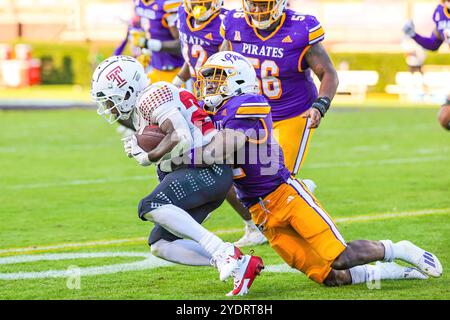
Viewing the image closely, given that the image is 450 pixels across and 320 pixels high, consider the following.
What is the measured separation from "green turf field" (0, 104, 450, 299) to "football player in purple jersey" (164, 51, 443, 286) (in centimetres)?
16

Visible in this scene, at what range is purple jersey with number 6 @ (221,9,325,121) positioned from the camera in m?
5.90

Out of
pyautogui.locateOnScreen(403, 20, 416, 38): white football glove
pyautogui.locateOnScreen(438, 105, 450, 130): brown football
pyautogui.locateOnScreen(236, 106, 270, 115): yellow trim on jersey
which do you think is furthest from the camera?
pyautogui.locateOnScreen(403, 20, 416, 38): white football glove

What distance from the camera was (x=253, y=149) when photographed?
16.0ft

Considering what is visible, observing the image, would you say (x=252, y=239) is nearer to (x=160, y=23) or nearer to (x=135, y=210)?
(x=135, y=210)

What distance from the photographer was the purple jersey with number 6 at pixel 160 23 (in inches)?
372

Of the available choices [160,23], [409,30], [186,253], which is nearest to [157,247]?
[186,253]

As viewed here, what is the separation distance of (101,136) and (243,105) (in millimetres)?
8831

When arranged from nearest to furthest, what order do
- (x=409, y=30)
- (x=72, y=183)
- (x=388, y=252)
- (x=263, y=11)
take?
(x=388, y=252) → (x=263, y=11) → (x=409, y=30) → (x=72, y=183)

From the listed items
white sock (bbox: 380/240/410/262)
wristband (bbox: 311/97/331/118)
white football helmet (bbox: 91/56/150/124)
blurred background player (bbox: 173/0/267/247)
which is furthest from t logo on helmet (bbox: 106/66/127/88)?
blurred background player (bbox: 173/0/267/247)

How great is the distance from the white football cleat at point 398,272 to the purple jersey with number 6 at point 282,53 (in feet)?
4.44

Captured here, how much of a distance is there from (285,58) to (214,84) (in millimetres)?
1136

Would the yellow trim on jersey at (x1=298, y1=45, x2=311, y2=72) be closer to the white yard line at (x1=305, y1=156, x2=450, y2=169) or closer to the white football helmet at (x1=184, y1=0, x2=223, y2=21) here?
the white football helmet at (x1=184, y1=0, x2=223, y2=21)

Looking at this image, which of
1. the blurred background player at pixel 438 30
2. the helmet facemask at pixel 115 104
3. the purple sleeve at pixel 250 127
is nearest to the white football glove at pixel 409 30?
the blurred background player at pixel 438 30

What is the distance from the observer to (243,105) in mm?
4816
